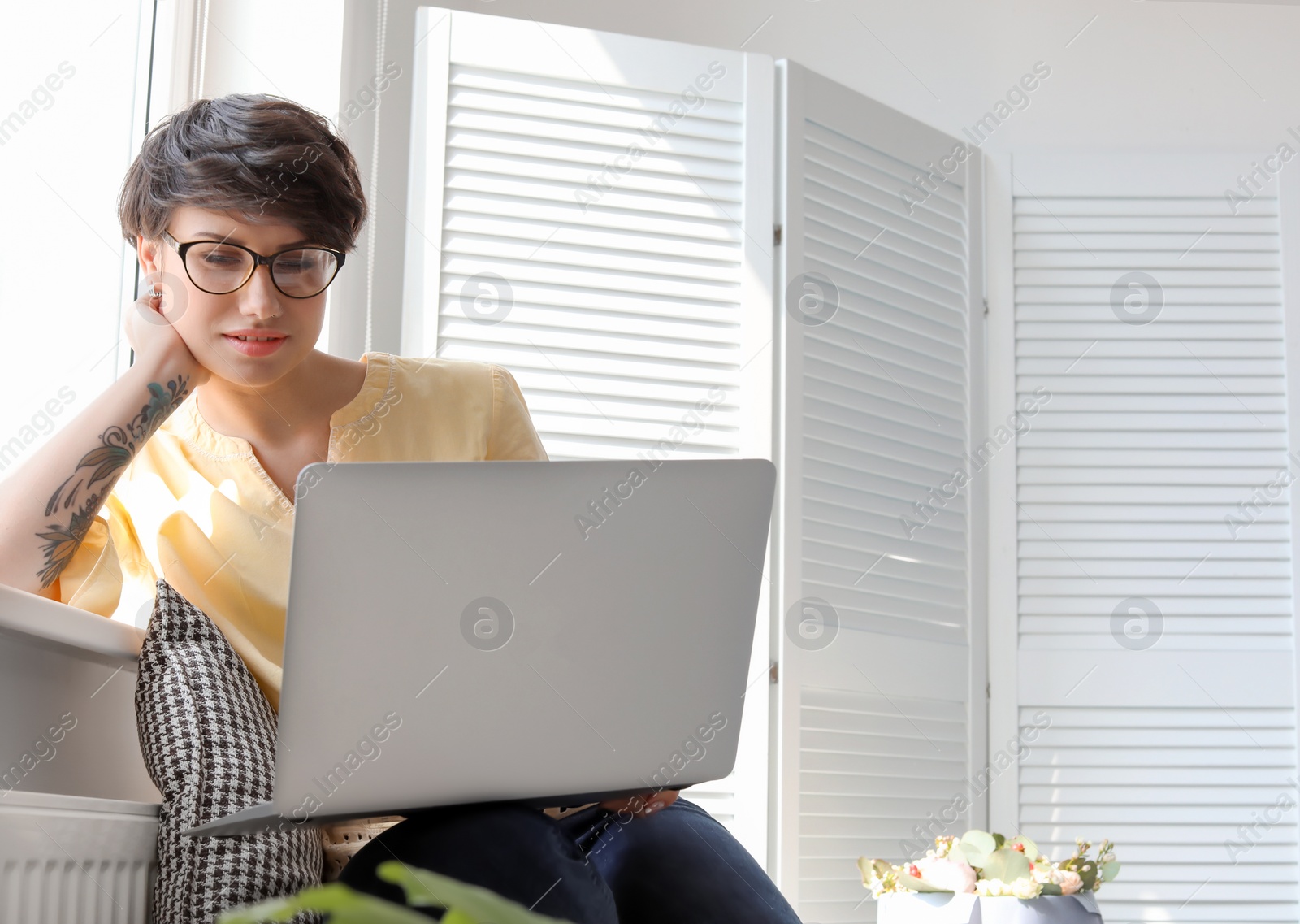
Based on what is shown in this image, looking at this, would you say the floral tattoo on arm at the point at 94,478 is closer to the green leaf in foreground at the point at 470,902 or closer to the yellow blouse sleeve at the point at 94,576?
the yellow blouse sleeve at the point at 94,576

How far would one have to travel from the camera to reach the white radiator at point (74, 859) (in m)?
0.86

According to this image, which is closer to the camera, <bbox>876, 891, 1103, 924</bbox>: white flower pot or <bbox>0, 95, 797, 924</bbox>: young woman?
<bbox>0, 95, 797, 924</bbox>: young woman

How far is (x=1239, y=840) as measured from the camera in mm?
2387

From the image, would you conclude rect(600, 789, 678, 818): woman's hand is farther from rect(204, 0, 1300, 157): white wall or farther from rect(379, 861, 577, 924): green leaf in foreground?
rect(204, 0, 1300, 157): white wall

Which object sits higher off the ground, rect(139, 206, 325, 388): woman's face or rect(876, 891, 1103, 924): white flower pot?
rect(139, 206, 325, 388): woman's face

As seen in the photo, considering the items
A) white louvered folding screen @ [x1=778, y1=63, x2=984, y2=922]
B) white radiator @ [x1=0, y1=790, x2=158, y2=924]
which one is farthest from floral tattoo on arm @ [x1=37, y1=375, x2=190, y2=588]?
white louvered folding screen @ [x1=778, y1=63, x2=984, y2=922]

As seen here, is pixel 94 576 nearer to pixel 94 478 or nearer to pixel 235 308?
pixel 94 478

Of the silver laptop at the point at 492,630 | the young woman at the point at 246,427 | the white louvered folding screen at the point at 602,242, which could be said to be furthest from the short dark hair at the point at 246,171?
the white louvered folding screen at the point at 602,242

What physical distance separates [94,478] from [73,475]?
0.8 inches

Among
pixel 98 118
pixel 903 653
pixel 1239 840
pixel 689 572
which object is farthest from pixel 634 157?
pixel 1239 840

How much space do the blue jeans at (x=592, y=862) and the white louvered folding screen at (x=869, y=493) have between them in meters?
1.11

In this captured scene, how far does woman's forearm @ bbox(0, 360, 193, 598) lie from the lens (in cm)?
109

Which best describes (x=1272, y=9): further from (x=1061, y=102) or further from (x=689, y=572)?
(x=689, y=572)

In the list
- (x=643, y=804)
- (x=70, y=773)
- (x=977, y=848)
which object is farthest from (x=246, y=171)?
(x=977, y=848)
